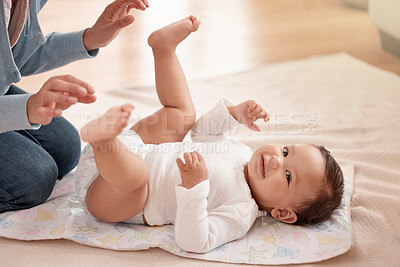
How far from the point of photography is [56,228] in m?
1.17

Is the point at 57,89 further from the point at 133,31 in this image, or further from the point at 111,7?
the point at 133,31

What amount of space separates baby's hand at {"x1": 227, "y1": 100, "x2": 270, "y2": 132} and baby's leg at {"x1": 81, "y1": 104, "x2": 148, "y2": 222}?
38 centimetres

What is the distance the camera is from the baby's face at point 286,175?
118 centimetres

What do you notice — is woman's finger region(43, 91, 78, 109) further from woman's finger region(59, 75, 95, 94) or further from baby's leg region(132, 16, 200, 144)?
baby's leg region(132, 16, 200, 144)

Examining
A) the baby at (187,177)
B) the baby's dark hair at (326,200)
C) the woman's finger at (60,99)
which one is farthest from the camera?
the baby's dark hair at (326,200)

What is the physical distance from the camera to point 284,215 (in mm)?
1216

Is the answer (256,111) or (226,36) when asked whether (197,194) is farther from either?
(226,36)

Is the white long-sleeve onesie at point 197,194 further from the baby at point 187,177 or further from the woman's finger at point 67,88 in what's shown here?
the woman's finger at point 67,88

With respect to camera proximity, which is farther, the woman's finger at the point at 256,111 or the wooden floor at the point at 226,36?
the wooden floor at the point at 226,36

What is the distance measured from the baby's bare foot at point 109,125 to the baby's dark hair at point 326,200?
0.49 meters

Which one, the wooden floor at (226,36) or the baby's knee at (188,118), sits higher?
the baby's knee at (188,118)

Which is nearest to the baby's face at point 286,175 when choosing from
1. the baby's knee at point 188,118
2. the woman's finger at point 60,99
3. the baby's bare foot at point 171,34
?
the baby's knee at point 188,118

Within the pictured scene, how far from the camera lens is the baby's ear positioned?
3.94ft

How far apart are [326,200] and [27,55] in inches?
32.9
